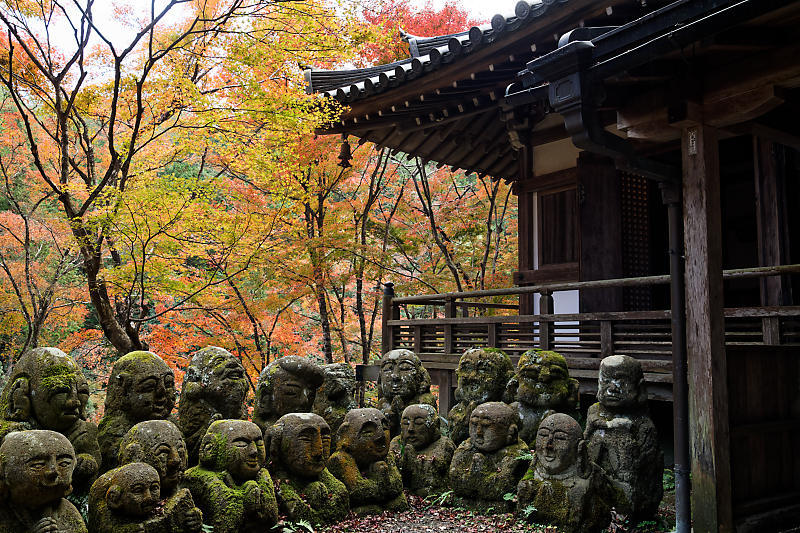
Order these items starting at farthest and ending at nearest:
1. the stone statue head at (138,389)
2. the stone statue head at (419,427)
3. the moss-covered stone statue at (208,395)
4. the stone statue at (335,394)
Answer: the stone statue at (335,394)
the stone statue head at (419,427)
the moss-covered stone statue at (208,395)
the stone statue head at (138,389)

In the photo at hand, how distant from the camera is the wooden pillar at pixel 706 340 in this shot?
14.5 ft

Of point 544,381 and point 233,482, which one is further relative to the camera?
point 544,381

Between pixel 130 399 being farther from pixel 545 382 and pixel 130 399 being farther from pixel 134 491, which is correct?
pixel 545 382

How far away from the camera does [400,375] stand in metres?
8.10

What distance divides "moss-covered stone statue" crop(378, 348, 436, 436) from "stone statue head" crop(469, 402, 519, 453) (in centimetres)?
130

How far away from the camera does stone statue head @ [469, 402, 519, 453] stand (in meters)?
6.48

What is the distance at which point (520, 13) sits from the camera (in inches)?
269

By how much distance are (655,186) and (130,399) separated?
798 cm

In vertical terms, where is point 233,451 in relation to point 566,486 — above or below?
above

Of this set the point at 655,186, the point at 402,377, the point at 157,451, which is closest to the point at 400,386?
the point at 402,377

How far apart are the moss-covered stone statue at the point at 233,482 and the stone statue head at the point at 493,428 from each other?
89.7 inches

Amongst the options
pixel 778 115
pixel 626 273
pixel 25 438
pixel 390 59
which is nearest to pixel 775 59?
pixel 778 115

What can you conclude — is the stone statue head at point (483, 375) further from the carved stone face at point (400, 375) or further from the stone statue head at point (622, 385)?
the stone statue head at point (622, 385)

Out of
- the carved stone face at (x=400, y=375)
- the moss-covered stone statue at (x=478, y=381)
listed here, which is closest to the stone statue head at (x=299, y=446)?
the carved stone face at (x=400, y=375)
